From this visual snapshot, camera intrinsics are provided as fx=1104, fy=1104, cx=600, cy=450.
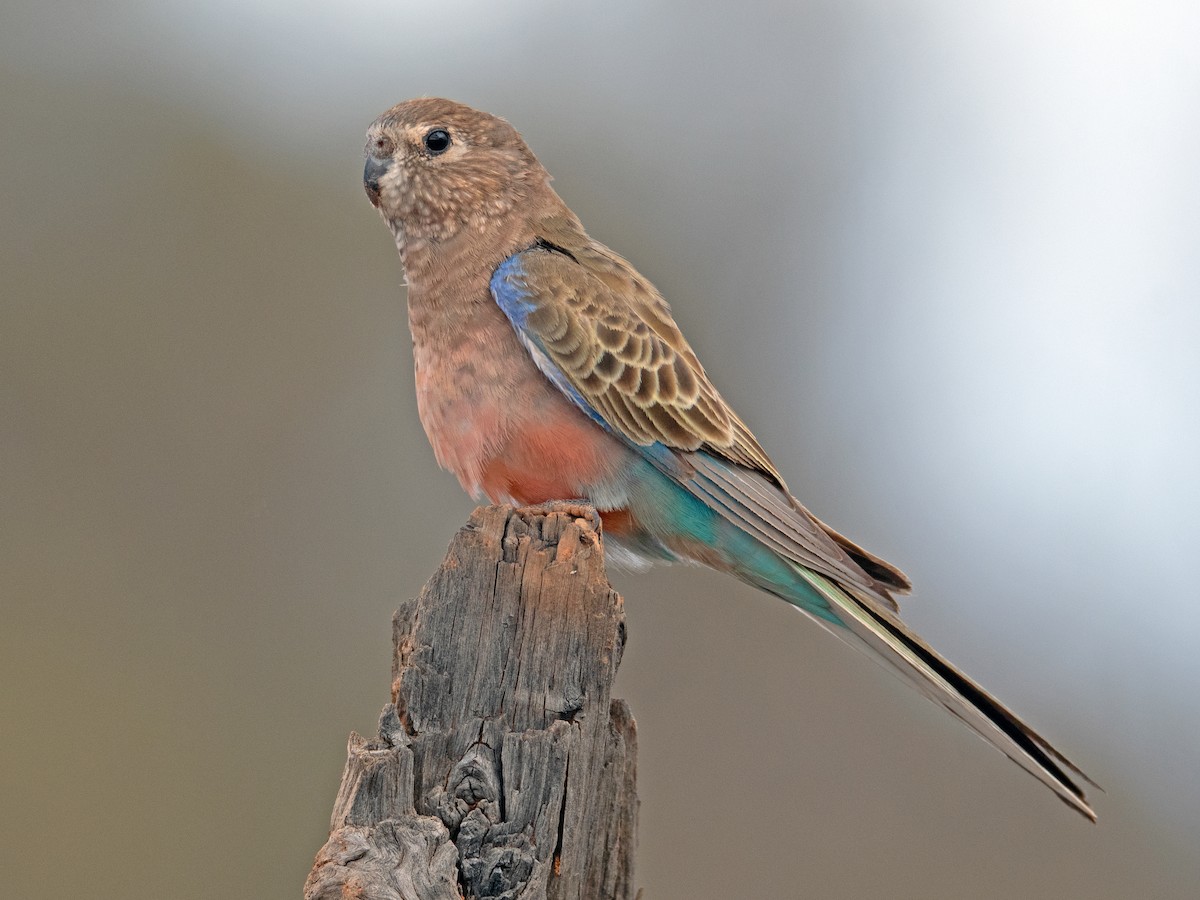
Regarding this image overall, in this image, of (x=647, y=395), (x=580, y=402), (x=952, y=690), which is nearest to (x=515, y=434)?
(x=580, y=402)

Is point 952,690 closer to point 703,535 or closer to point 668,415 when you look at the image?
point 703,535

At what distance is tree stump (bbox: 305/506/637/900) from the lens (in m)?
3.04

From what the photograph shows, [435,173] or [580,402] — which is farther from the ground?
[435,173]

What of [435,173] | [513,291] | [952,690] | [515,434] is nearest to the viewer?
[952,690]

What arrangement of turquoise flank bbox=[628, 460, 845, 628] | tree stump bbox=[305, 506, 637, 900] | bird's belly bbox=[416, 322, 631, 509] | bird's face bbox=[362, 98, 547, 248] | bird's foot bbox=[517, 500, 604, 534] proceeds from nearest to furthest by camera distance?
tree stump bbox=[305, 506, 637, 900] → bird's foot bbox=[517, 500, 604, 534] → bird's belly bbox=[416, 322, 631, 509] → turquoise flank bbox=[628, 460, 845, 628] → bird's face bbox=[362, 98, 547, 248]

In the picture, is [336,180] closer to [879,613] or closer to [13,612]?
[13,612]

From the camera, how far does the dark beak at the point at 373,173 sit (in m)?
5.13

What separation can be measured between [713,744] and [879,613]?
357 centimetres

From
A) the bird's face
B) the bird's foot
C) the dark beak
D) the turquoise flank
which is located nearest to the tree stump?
the bird's foot

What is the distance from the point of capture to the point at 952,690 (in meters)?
4.15

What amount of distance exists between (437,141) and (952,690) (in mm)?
3278

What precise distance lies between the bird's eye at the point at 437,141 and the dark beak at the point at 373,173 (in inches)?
8.0

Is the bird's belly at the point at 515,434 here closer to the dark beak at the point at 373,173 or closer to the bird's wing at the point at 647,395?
the bird's wing at the point at 647,395

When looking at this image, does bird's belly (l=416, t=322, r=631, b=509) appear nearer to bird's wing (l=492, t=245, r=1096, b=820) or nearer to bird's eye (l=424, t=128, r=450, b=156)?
bird's wing (l=492, t=245, r=1096, b=820)
